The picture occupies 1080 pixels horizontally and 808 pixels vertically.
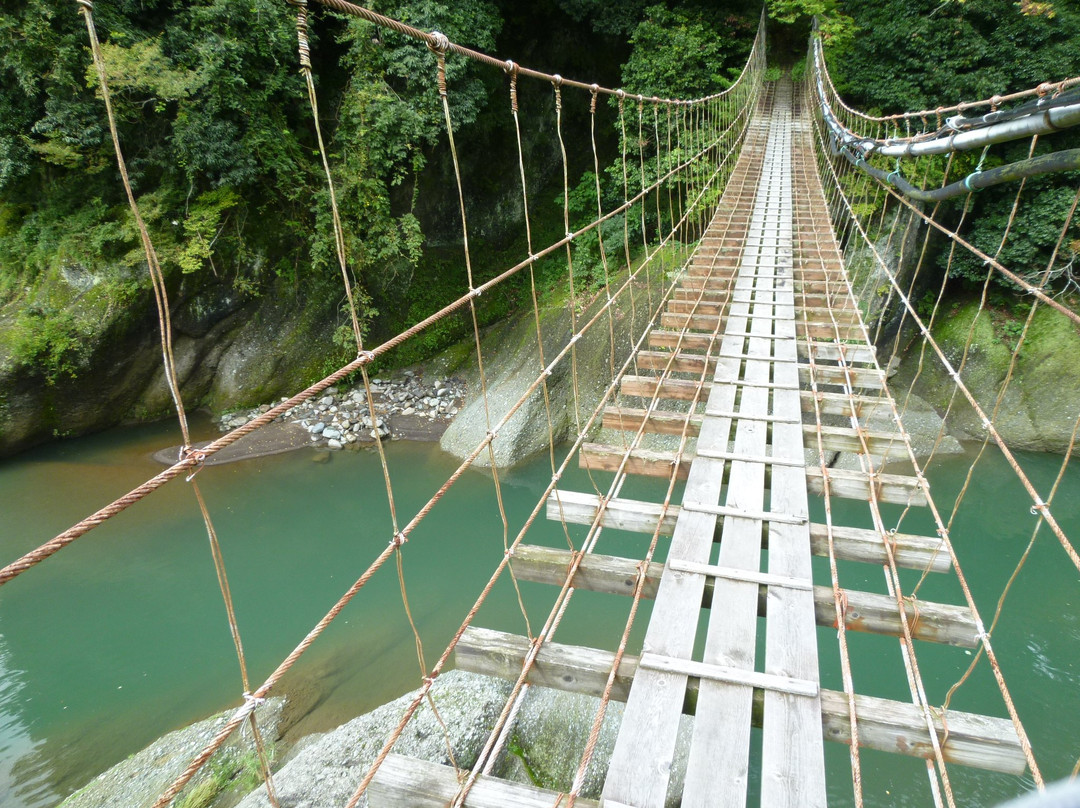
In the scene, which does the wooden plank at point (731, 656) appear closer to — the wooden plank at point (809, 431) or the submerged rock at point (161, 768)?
the wooden plank at point (809, 431)

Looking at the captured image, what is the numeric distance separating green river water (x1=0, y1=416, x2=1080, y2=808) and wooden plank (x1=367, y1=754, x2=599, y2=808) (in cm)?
216

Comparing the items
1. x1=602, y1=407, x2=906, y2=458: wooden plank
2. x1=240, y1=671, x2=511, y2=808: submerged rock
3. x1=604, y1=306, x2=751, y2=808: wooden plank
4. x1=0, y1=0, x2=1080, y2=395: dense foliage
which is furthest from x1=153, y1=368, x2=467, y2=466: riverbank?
x1=604, y1=306, x2=751, y2=808: wooden plank

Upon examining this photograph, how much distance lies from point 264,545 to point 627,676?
3.99 meters

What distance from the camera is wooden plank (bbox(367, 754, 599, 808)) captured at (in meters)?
1.08

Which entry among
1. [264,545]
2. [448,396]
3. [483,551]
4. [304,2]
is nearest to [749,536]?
[304,2]

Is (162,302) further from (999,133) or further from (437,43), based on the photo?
(999,133)

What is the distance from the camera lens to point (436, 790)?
1.10 metres

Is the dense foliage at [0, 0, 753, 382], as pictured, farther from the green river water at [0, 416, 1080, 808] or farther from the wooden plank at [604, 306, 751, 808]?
the wooden plank at [604, 306, 751, 808]

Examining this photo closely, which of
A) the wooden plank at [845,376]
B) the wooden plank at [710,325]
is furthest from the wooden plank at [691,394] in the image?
the wooden plank at [710,325]

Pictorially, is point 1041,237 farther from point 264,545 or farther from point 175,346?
point 175,346

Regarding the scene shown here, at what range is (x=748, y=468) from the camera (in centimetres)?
190

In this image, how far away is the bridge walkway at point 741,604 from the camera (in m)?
1.12

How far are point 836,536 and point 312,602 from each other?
347 cm

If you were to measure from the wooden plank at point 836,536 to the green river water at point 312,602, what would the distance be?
1.59m
